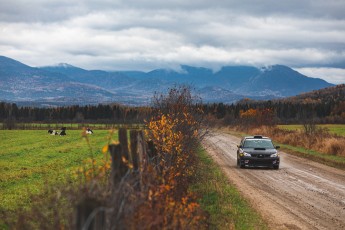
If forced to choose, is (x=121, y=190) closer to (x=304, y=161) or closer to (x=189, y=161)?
(x=189, y=161)

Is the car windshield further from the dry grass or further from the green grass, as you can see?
the dry grass

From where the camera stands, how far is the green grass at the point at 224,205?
11414 millimetres

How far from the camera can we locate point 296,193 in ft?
54.3

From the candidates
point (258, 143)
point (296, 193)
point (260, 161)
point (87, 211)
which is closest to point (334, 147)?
point (258, 143)

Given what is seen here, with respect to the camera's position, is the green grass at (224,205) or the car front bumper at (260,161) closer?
the green grass at (224,205)

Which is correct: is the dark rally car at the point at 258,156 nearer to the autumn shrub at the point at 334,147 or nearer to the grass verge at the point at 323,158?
the grass verge at the point at 323,158

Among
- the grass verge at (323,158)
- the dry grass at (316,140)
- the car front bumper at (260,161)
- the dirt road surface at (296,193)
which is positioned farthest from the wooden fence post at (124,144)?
the dry grass at (316,140)

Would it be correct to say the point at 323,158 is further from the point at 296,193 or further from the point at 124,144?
the point at 124,144

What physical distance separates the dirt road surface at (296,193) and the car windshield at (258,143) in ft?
4.20

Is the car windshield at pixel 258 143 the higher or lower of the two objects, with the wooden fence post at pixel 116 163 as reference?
lower

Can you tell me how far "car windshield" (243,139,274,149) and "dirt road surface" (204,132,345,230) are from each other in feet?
4.20

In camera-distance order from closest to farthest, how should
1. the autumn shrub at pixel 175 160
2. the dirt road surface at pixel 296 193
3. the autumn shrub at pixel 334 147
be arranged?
1. the autumn shrub at pixel 175 160
2. the dirt road surface at pixel 296 193
3. the autumn shrub at pixel 334 147

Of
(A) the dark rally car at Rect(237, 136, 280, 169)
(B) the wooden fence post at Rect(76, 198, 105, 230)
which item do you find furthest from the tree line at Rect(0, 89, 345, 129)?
(B) the wooden fence post at Rect(76, 198, 105, 230)

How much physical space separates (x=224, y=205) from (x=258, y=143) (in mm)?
12833
